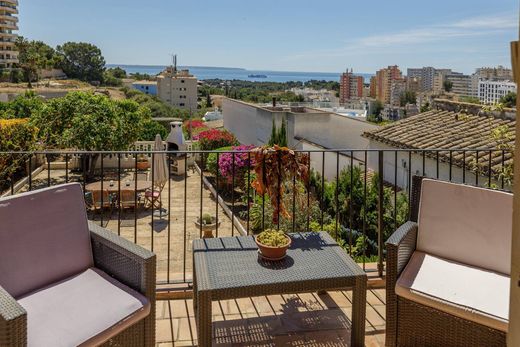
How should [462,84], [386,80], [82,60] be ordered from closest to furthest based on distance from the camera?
[82,60] → [386,80] → [462,84]

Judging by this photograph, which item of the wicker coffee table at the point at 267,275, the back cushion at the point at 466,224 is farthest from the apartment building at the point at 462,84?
the wicker coffee table at the point at 267,275

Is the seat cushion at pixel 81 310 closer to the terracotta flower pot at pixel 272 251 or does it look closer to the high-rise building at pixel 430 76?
the terracotta flower pot at pixel 272 251

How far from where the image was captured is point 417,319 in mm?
2422

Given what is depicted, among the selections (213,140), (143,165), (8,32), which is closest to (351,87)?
(8,32)

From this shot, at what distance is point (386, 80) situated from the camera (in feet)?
281

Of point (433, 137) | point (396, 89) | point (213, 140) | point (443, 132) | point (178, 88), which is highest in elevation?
point (396, 89)

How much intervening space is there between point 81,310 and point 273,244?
109 cm

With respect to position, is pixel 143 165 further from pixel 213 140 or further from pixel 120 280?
pixel 120 280

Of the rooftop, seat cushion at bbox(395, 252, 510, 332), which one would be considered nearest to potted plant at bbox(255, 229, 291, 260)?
seat cushion at bbox(395, 252, 510, 332)

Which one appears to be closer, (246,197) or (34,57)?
(246,197)

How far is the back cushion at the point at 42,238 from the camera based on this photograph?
224 centimetres

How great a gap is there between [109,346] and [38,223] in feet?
2.60

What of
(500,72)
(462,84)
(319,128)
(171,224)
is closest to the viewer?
(171,224)

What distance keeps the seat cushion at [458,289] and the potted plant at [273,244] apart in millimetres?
661
